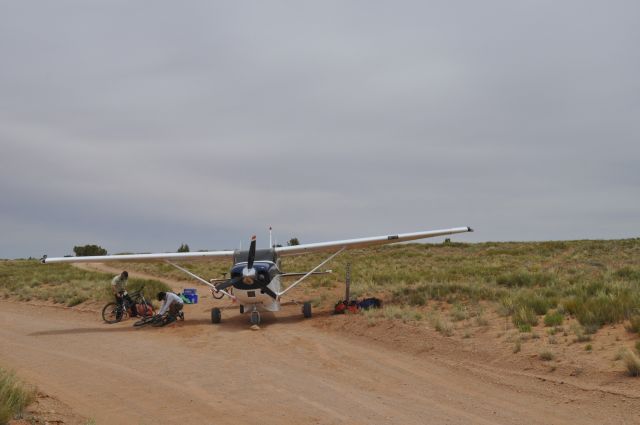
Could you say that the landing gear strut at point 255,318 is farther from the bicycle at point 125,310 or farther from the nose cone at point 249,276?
the bicycle at point 125,310

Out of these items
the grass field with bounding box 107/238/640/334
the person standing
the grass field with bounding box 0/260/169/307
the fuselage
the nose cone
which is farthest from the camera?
the grass field with bounding box 0/260/169/307

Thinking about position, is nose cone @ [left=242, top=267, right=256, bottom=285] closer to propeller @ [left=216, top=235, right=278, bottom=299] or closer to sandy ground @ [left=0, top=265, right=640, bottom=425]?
propeller @ [left=216, top=235, right=278, bottom=299]

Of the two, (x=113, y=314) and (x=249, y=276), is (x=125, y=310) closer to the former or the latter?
(x=113, y=314)

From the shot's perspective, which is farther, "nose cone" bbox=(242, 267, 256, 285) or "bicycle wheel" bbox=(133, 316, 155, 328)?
"bicycle wheel" bbox=(133, 316, 155, 328)

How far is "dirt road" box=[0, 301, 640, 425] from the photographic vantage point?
7.33 meters

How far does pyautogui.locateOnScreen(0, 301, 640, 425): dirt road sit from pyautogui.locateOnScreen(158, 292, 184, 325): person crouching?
7.67 ft

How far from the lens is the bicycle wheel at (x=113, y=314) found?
61.2ft

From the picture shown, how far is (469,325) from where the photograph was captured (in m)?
12.9

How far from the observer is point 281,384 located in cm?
910

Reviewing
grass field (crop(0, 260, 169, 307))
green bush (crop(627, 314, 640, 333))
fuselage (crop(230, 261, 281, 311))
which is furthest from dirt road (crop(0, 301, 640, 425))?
grass field (crop(0, 260, 169, 307))

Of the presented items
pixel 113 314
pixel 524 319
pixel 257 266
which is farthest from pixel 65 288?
pixel 524 319

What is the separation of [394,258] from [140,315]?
80.0 ft

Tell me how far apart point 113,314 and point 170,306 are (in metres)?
3.30

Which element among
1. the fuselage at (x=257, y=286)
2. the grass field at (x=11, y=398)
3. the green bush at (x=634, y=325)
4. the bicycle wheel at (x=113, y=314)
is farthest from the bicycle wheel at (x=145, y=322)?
the green bush at (x=634, y=325)
